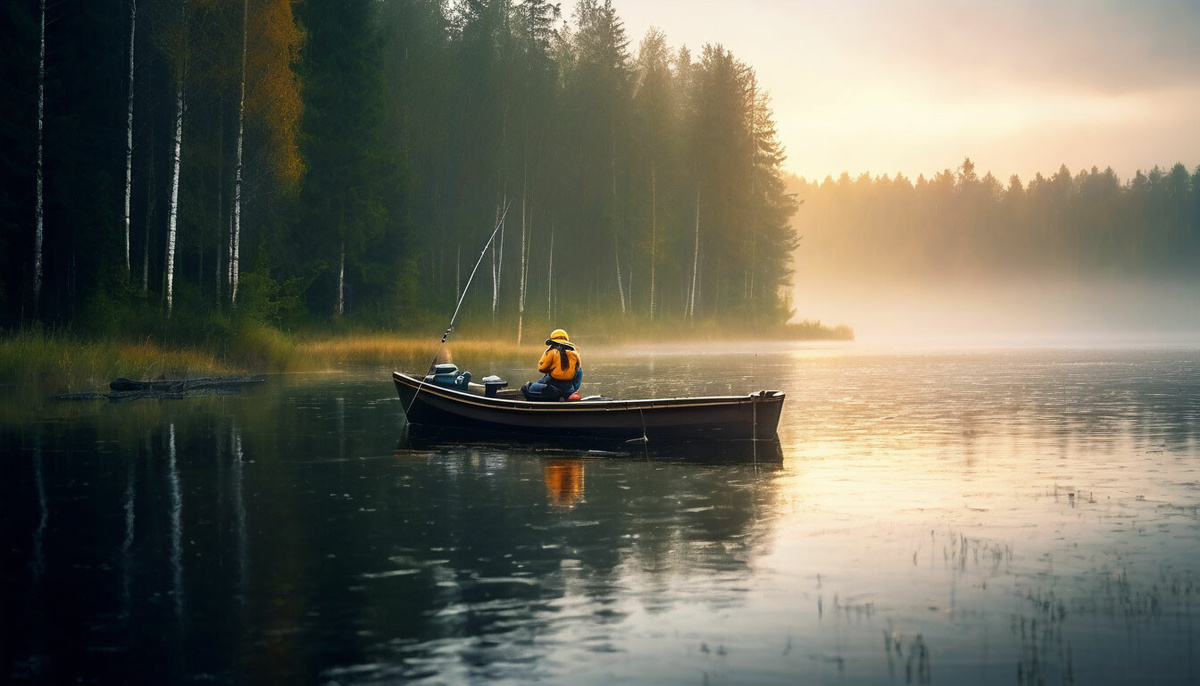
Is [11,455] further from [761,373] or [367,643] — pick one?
[761,373]

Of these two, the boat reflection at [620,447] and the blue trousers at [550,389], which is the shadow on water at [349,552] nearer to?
the boat reflection at [620,447]

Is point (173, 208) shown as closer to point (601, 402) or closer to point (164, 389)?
point (164, 389)

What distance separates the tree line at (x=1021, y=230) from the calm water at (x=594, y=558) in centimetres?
12973

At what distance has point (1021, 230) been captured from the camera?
484 ft

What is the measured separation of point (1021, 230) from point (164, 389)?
135m

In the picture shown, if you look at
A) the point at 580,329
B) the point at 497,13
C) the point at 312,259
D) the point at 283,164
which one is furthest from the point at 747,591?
the point at 497,13

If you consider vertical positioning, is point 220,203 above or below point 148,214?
above

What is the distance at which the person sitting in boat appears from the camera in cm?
2125

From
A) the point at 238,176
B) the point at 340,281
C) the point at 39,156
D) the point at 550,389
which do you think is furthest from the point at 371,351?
the point at 550,389

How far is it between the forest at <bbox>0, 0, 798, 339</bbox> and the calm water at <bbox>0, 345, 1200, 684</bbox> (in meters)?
12.2

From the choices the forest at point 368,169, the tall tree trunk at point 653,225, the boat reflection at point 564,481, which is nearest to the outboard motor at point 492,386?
the boat reflection at point 564,481

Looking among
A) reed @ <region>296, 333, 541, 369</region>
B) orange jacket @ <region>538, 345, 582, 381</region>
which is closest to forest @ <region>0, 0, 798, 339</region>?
reed @ <region>296, 333, 541, 369</region>

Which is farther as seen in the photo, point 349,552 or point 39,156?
point 39,156

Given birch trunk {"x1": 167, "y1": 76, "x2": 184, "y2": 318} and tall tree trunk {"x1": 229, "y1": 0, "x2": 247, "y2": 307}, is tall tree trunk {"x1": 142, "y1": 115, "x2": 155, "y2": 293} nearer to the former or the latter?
birch trunk {"x1": 167, "y1": 76, "x2": 184, "y2": 318}
